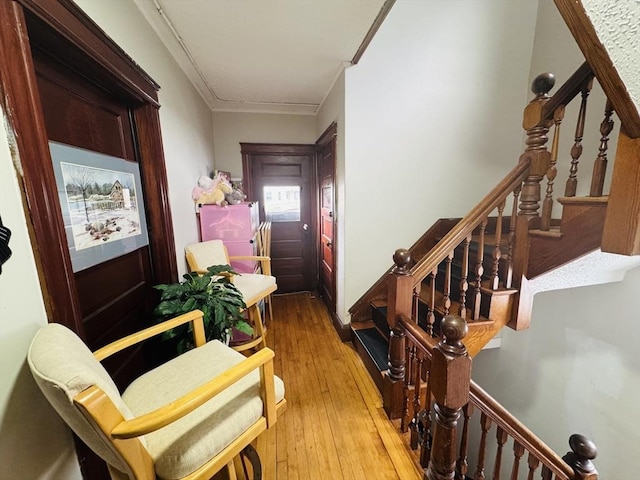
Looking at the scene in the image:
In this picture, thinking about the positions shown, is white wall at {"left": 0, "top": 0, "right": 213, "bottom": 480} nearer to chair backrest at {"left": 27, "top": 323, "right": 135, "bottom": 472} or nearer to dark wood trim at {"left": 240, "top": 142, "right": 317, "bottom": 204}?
chair backrest at {"left": 27, "top": 323, "right": 135, "bottom": 472}

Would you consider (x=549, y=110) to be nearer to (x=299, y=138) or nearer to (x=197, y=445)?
(x=197, y=445)

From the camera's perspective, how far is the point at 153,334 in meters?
1.13

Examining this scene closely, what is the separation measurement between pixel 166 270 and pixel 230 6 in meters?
1.67

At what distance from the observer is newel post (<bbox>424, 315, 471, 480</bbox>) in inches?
40.7

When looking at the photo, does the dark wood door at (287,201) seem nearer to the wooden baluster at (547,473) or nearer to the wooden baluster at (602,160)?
the wooden baluster at (602,160)

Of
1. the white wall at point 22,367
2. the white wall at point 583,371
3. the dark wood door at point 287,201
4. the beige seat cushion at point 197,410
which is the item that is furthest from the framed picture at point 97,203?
the white wall at point 583,371

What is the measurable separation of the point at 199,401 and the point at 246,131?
10.6 feet

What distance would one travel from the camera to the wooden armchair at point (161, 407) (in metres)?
0.61

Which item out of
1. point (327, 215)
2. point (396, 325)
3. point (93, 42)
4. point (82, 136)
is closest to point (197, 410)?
point (396, 325)

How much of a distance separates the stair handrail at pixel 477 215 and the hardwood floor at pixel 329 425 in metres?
0.95

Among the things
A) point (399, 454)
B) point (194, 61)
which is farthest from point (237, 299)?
point (194, 61)

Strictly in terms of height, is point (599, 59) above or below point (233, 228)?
above

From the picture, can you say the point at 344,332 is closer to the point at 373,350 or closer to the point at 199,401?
the point at 373,350

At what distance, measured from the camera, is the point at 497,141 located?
2.52m
